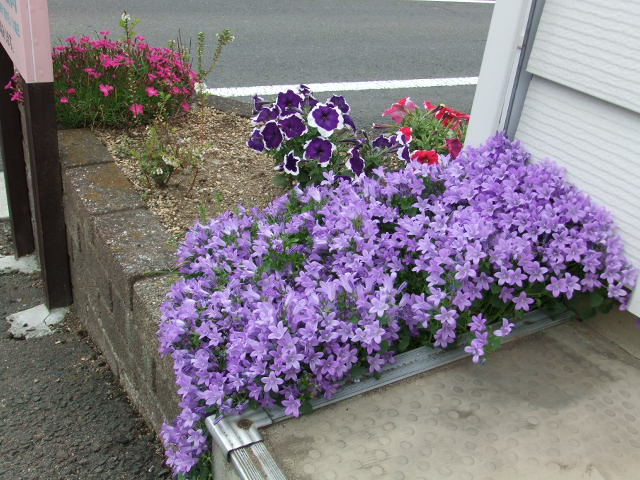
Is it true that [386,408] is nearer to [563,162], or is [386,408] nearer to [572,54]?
[563,162]

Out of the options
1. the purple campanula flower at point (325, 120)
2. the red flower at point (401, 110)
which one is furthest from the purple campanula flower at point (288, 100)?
the red flower at point (401, 110)

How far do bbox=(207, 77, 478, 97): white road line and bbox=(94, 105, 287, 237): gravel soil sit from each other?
1.52 m

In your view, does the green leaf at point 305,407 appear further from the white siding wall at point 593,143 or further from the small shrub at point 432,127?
the small shrub at point 432,127

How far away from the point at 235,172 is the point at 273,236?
1.50 meters

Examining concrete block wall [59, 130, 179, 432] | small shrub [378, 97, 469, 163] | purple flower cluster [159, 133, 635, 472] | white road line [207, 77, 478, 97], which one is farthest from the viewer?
white road line [207, 77, 478, 97]

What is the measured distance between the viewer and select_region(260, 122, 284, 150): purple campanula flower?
3.02 metres

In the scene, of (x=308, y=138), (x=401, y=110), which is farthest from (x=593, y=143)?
(x=401, y=110)

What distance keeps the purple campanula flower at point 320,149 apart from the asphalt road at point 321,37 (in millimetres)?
2302

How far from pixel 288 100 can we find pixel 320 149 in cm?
28

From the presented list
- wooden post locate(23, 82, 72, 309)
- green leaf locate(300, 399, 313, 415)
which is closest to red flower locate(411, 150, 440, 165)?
wooden post locate(23, 82, 72, 309)

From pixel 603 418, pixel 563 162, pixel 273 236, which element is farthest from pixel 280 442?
pixel 563 162

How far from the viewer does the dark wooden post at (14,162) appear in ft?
11.2

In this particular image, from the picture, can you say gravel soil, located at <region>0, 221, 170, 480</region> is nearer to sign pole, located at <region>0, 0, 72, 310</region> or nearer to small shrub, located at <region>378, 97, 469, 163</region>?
sign pole, located at <region>0, 0, 72, 310</region>

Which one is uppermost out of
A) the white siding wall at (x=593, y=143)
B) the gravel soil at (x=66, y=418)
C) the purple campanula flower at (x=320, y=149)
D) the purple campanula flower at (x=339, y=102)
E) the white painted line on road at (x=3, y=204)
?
the white siding wall at (x=593, y=143)
